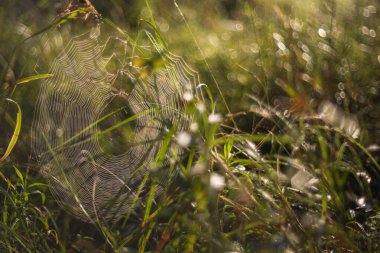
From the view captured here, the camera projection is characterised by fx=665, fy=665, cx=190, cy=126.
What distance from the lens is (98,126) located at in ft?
7.61

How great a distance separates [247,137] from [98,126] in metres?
0.85

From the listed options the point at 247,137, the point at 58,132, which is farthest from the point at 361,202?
the point at 58,132

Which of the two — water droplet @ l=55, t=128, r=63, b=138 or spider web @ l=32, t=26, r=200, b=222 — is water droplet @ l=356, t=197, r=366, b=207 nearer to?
spider web @ l=32, t=26, r=200, b=222

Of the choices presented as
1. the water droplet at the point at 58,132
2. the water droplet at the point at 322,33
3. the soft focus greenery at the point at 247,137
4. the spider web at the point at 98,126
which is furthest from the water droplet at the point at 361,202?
the water droplet at the point at 322,33

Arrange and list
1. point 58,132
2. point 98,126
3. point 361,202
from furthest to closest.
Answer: point 98,126 < point 58,132 < point 361,202

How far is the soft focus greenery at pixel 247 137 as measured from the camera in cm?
149

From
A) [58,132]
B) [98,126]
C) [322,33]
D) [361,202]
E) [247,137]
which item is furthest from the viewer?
[322,33]

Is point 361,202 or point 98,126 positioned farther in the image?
point 98,126

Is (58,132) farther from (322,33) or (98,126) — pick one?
(322,33)

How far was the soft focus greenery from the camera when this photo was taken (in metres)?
1.49

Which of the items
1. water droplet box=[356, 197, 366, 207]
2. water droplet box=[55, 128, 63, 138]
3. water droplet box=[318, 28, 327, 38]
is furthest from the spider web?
water droplet box=[318, 28, 327, 38]

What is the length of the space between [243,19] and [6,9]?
1.32 metres

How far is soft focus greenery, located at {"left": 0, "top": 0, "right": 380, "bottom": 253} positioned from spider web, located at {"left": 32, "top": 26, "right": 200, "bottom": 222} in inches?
3.0

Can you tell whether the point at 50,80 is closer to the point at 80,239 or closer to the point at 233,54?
the point at 80,239
